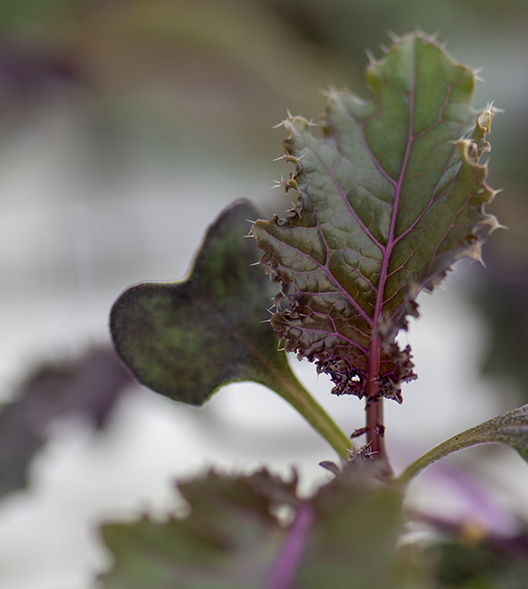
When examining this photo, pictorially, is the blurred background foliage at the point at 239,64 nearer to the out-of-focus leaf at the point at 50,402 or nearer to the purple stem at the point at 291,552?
the out-of-focus leaf at the point at 50,402

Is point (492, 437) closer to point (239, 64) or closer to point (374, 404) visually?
point (374, 404)

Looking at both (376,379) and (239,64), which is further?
(239,64)

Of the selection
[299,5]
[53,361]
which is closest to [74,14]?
[299,5]

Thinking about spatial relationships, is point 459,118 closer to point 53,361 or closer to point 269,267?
point 269,267

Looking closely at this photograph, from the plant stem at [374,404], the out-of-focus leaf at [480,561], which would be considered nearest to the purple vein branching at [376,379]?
the plant stem at [374,404]

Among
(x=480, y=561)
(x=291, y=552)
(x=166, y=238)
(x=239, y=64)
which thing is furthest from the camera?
(x=166, y=238)

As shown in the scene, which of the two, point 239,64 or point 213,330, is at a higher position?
point 239,64

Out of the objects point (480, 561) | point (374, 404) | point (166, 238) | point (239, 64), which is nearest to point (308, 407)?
point (374, 404)
